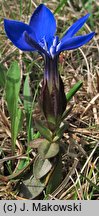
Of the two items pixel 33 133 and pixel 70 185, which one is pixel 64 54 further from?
pixel 70 185

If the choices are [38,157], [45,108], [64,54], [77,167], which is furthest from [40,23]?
[64,54]

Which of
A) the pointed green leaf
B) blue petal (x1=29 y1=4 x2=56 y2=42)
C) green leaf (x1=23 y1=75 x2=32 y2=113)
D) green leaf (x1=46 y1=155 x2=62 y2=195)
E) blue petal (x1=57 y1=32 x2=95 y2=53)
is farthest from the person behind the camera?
green leaf (x1=23 y1=75 x2=32 y2=113)

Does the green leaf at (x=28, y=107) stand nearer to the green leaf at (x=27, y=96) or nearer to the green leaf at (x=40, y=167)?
the green leaf at (x=27, y=96)

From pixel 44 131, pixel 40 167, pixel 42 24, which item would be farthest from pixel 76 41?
pixel 40 167

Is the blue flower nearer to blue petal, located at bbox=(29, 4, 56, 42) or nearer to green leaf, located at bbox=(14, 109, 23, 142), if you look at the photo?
blue petal, located at bbox=(29, 4, 56, 42)

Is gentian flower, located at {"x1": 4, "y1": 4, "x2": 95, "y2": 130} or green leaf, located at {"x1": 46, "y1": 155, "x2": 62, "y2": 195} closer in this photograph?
gentian flower, located at {"x1": 4, "y1": 4, "x2": 95, "y2": 130}

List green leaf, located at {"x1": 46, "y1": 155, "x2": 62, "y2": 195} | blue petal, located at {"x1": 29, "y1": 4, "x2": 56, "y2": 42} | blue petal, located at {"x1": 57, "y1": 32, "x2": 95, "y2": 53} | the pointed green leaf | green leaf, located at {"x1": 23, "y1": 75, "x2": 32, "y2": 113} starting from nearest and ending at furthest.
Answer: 1. blue petal, located at {"x1": 57, "y1": 32, "x2": 95, "y2": 53}
2. blue petal, located at {"x1": 29, "y1": 4, "x2": 56, "y2": 42}
3. green leaf, located at {"x1": 46, "y1": 155, "x2": 62, "y2": 195}
4. the pointed green leaf
5. green leaf, located at {"x1": 23, "y1": 75, "x2": 32, "y2": 113}

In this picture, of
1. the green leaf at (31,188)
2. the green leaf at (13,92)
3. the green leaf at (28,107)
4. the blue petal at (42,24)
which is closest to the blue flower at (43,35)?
the blue petal at (42,24)

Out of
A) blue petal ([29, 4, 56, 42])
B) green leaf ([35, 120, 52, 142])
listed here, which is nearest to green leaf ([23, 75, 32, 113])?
green leaf ([35, 120, 52, 142])
